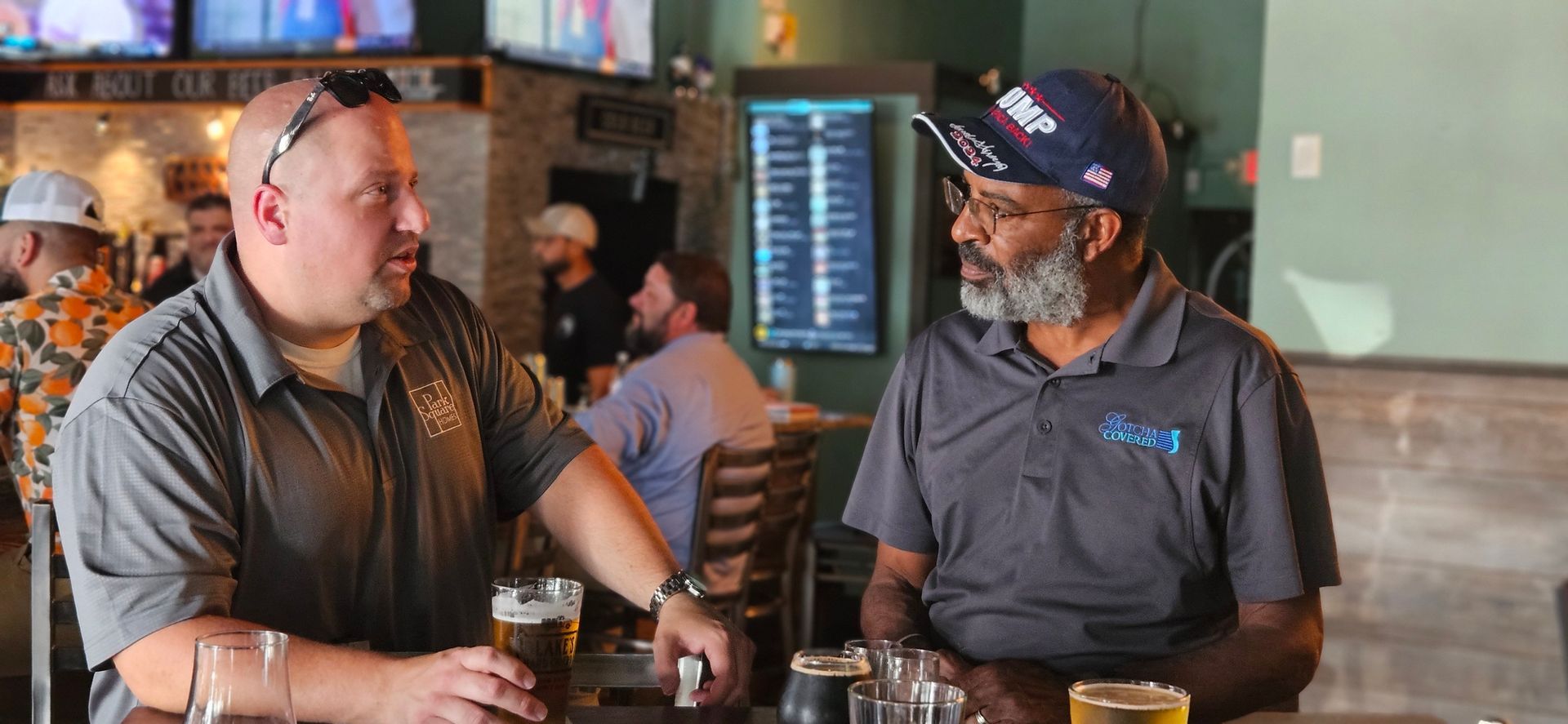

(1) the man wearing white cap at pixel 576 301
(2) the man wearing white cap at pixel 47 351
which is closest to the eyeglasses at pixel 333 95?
(2) the man wearing white cap at pixel 47 351

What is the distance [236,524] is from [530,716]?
507mm

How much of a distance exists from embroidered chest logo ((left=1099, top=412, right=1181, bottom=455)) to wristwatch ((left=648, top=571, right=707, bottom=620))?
0.59m

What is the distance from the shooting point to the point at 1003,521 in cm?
223

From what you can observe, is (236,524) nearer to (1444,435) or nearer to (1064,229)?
(1064,229)

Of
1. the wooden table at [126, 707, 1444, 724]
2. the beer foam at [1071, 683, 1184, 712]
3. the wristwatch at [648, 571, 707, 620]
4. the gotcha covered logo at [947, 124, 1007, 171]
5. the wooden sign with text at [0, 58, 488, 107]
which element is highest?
the wooden sign with text at [0, 58, 488, 107]

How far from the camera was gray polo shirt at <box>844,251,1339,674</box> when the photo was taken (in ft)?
6.99

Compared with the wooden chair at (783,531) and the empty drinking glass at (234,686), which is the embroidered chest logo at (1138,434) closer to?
the empty drinking glass at (234,686)

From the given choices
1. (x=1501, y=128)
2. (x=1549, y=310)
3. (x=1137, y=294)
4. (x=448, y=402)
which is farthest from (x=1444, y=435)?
(x=448, y=402)

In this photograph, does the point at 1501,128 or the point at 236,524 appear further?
the point at 1501,128

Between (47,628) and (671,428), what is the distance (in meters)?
2.81

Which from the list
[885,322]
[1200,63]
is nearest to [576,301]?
[885,322]

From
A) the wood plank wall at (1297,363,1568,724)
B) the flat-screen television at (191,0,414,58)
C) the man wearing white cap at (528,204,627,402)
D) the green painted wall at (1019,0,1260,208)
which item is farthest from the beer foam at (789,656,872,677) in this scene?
the green painted wall at (1019,0,1260,208)

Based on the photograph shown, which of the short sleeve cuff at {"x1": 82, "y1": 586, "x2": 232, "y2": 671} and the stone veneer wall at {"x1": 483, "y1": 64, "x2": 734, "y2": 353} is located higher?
the stone veneer wall at {"x1": 483, "y1": 64, "x2": 734, "y2": 353}

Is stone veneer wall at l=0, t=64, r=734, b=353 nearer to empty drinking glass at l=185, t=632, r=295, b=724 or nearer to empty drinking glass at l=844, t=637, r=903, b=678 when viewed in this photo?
empty drinking glass at l=844, t=637, r=903, b=678
